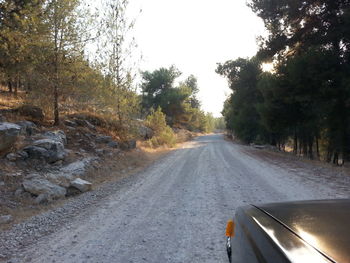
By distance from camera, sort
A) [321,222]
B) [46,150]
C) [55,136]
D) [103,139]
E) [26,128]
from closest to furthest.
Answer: [321,222]
[46,150]
[26,128]
[55,136]
[103,139]

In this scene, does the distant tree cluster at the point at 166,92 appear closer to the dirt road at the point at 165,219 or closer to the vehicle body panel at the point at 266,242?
the dirt road at the point at 165,219

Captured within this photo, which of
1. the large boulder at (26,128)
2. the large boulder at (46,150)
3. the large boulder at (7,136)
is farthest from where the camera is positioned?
the large boulder at (26,128)

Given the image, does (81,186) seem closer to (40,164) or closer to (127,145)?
(40,164)

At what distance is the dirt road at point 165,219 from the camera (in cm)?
404

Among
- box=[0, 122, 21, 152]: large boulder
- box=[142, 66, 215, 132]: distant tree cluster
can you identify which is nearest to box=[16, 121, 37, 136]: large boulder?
box=[0, 122, 21, 152]: large boulder

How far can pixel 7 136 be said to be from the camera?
9273 millimetres

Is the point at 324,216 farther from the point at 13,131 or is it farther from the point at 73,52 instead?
the point at 73,52

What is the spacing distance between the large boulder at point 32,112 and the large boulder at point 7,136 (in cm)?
548

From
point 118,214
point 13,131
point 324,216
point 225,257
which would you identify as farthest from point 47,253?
point 13,131

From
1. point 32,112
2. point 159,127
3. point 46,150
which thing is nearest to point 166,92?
point 159,127

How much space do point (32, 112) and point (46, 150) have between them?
548cm

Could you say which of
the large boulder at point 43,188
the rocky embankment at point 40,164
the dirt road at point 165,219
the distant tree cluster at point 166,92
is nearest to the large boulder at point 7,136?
the rocky embankment at point 40,164

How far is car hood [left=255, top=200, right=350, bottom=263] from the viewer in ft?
4.99

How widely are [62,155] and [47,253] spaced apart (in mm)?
7375
